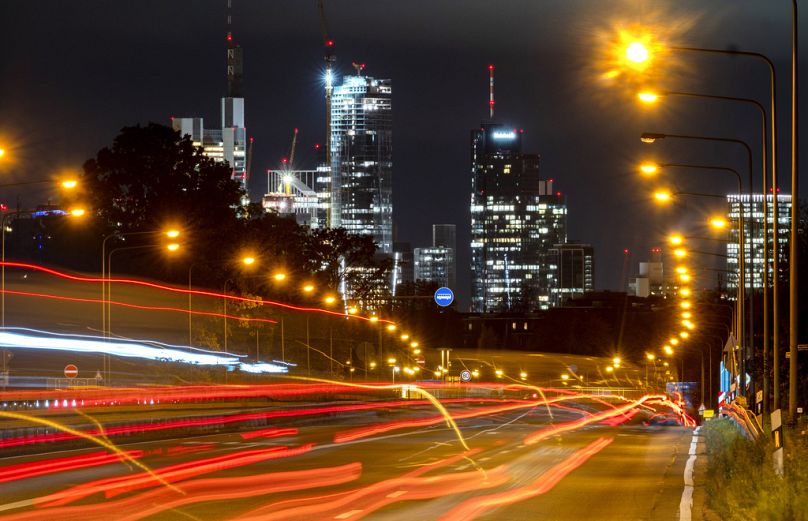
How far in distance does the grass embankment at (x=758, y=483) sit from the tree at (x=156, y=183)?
208ft

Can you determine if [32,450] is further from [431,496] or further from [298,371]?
[298,371]

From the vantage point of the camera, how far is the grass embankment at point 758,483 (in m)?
13.4

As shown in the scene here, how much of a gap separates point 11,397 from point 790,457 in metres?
33.1

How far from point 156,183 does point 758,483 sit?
244 feet

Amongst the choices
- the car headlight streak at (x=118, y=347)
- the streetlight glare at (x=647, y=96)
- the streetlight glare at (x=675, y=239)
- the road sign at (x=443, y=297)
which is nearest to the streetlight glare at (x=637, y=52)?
the streetlight glare at (x=647, y=96)

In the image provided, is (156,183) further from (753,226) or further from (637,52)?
(637,52)

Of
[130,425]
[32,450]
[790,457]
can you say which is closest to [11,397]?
[130,425]

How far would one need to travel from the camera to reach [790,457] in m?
17.8

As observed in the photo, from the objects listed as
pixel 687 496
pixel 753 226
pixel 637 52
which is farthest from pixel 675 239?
pixel 637 52

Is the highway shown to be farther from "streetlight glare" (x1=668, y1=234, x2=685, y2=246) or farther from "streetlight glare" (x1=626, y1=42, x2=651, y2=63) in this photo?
"streetlight glare" (x1=668, y1=234, x2=685, y2=246)

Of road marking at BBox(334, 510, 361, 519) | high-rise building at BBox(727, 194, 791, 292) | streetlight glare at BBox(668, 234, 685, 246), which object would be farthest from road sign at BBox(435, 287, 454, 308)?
road marking at BBox(334, 510, 361, 519)

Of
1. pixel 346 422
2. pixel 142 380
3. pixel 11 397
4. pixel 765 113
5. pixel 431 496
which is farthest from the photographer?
pixel 142 380

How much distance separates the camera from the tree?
8462 centimetres

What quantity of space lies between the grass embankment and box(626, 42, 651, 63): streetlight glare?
20.3 ft
